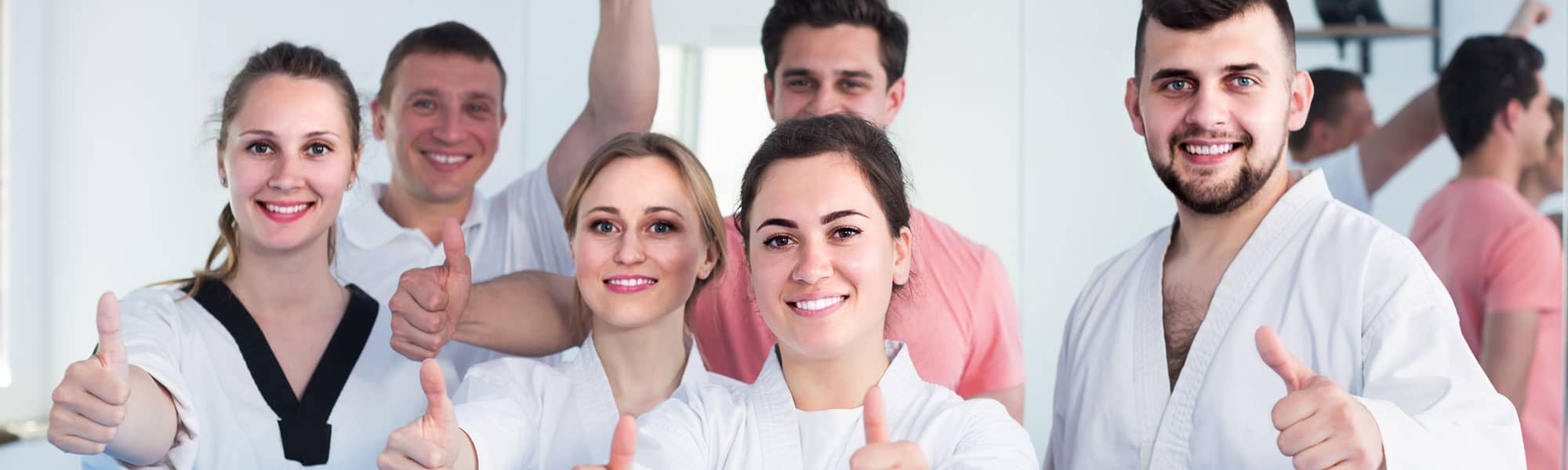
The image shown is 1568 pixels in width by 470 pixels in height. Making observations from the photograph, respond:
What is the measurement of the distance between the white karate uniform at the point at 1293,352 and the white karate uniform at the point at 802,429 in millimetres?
387

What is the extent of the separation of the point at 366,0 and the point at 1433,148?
141 inches

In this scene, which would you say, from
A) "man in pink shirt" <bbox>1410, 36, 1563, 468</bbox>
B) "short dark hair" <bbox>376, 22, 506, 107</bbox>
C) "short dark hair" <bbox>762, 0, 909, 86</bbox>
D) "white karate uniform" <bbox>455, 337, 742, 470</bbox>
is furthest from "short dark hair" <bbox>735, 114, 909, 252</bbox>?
"man in pink shirt" <bbox>1410, 36, 1563, 468</bbox>

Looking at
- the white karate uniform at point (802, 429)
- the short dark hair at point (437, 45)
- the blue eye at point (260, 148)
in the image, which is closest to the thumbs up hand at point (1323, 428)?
the white karate uniform at point (802, 429)

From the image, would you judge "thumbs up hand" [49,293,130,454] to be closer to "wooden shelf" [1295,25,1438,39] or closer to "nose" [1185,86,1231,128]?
"nose" [1185,86,1231,128]

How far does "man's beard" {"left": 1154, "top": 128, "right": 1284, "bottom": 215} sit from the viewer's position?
1792 millimetres

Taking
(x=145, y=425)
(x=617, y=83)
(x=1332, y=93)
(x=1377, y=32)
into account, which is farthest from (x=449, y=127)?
(x=1377, y=32)

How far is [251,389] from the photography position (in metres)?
1.88

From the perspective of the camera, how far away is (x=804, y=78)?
256 centimetres

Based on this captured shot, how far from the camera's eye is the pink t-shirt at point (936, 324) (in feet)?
7.80

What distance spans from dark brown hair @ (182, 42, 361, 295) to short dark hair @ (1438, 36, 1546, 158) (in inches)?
144

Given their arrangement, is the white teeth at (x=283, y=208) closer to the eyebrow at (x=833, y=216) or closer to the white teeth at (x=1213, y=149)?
the eyebrow at (x=833, y=216)

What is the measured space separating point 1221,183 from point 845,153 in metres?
0.64

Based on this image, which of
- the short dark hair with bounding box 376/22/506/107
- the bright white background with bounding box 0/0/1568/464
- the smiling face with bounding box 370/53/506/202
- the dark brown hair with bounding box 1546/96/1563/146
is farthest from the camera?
the dark brown hair with bounding box 1546/96/1563/146

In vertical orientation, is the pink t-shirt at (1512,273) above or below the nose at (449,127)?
below
